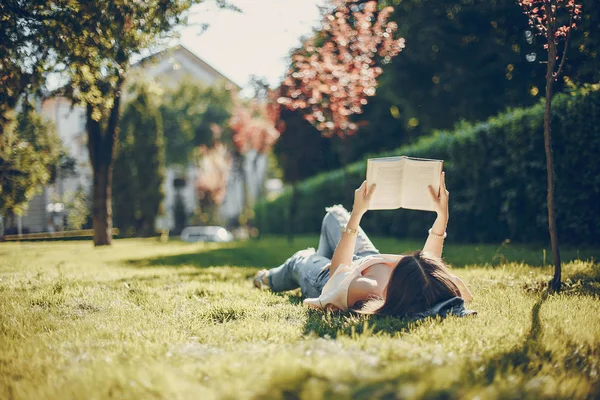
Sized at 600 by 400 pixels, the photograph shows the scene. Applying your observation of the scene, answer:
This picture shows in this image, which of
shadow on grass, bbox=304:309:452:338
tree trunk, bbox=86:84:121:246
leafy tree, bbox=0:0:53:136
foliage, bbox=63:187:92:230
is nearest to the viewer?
shadow on grass, bbox=304:309:452:338

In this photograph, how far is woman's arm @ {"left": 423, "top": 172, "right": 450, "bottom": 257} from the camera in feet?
13.9

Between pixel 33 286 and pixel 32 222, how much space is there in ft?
27.4

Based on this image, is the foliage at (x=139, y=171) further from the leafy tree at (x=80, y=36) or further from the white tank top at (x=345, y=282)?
the white tank top at (x=345, y=282)

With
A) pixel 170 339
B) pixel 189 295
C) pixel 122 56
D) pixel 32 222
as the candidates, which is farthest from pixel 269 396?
pixel 32 222

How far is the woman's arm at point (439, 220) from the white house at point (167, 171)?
711cm

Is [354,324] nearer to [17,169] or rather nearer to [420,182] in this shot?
[420,182]

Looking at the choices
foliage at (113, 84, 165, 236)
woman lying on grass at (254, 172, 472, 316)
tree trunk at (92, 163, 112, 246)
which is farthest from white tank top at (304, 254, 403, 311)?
foliage at (113, 84, 165, 236)

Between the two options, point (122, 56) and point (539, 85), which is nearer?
point (122, 56)

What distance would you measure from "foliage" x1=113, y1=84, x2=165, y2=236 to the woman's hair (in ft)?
82.7

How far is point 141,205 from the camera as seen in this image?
27875 millimetres

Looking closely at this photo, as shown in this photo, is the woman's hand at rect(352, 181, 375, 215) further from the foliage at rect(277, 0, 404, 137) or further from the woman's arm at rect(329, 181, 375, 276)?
the foliage at rect(277, 0, 404, 137)

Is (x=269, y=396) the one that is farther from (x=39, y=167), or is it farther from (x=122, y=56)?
(x=39, y=167)

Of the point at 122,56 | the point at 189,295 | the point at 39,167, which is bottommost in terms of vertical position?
the point at 189,295

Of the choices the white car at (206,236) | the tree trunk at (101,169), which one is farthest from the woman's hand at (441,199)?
the white car at (206,236)
